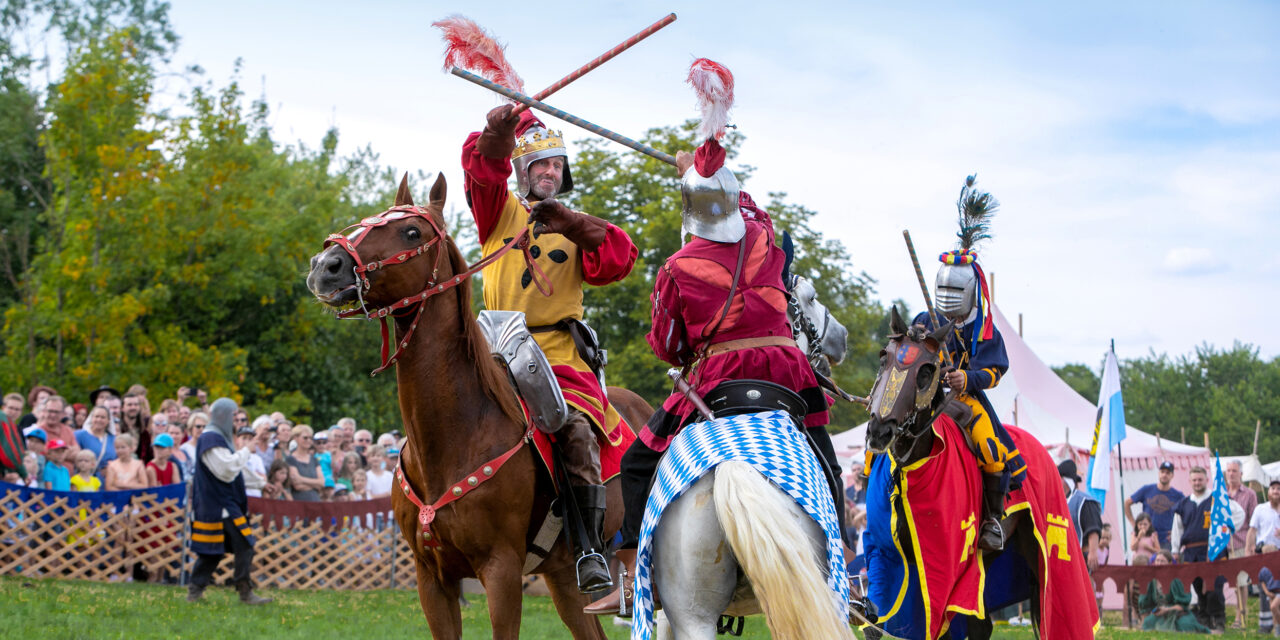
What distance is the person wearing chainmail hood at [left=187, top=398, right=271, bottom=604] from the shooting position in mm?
11500

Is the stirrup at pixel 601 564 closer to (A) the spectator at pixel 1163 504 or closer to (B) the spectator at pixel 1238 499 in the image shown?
(A) the spectator at pixel 1163 504

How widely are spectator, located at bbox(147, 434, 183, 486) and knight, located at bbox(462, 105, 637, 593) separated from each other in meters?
7.93

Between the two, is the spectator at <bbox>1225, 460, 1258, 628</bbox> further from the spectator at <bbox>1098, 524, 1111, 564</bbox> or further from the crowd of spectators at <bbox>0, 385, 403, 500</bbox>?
the crowd of spectators at <bbox>0, 385, 403, 500</bbox>

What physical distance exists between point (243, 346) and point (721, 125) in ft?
75.0

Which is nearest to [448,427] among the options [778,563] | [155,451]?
[778,563]

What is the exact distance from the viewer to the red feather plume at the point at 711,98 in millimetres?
4727

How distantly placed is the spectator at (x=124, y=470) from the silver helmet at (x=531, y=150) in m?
8.22

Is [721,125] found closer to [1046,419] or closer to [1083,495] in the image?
[1083,495]

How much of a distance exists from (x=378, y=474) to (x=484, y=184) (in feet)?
33.6

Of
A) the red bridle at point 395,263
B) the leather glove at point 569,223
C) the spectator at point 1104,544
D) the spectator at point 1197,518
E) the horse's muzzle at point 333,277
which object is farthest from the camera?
the spectator at point 1104,544

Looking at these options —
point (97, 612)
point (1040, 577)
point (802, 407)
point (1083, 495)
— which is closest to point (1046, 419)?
point (1083, 495)

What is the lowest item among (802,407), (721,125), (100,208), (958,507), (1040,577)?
(1040,577)

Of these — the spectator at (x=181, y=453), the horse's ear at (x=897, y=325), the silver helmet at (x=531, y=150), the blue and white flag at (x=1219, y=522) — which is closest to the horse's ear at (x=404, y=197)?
the silver helmet at (x=531, y=150)

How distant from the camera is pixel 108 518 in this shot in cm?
1242
